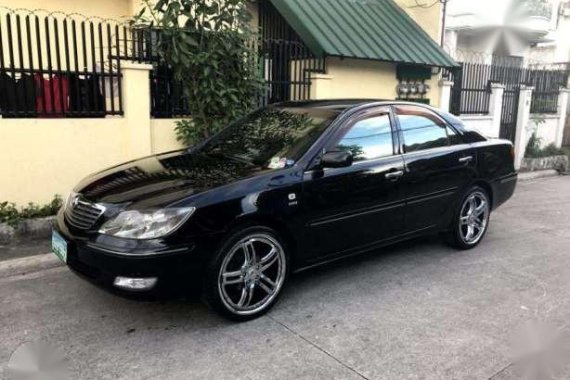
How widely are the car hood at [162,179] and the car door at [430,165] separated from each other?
1.64 meters

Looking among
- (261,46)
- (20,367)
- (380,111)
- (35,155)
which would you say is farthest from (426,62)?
(20,367)

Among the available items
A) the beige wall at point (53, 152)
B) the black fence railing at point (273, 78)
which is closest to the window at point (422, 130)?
the black fence railing at point (273, 78)

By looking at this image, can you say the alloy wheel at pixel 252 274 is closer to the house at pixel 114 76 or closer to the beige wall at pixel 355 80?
the house at pixel 114 76

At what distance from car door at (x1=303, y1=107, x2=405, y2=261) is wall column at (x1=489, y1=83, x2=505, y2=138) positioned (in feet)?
23.3

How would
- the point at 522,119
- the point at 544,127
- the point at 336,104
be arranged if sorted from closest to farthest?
the point at 336,104 → the point at 522,119 → the point at 544,127

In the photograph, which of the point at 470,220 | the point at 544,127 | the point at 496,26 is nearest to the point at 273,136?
the point at 470,220

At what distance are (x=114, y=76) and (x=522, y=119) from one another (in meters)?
8.98

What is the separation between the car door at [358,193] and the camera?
13.3 ft

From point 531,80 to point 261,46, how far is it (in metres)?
7.82

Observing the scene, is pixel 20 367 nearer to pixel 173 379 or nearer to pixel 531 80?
pixel 173 379

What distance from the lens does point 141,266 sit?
3.28m

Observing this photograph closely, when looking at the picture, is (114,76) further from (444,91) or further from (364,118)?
(444,91)

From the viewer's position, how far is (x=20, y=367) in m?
3.17

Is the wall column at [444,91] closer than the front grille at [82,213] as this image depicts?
No
